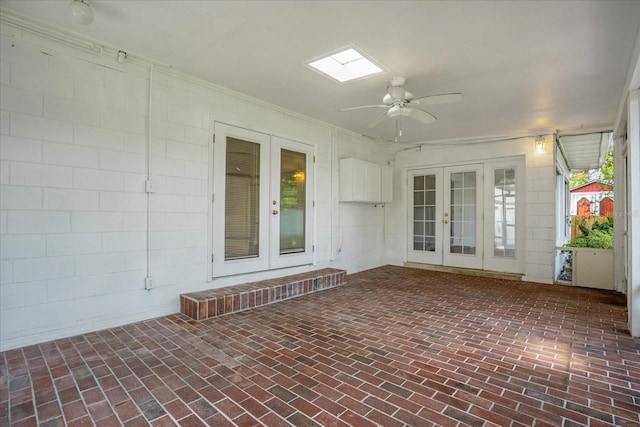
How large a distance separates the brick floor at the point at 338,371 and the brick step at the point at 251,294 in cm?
16

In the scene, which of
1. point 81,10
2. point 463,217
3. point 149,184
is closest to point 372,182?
point 463,217

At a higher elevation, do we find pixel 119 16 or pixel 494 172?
pixel 119 16

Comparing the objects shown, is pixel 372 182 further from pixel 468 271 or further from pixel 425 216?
pixel 468 271

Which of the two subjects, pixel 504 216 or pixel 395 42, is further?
pixel 504 216

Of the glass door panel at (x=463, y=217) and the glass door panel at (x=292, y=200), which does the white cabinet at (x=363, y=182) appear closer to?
the glass door panel at (x=292, y=200)

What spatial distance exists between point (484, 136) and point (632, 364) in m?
4.63

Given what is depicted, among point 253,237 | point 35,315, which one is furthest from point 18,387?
point 253,237

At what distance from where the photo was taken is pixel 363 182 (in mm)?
6215

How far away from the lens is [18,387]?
7.06 feet

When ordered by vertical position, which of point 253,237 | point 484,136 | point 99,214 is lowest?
point 253,237

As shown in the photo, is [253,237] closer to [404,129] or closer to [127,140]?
[127,140]

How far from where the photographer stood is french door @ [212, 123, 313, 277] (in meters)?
Answer: 4.23

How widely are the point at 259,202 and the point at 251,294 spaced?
134 centimetres

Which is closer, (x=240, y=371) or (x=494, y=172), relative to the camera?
(x=240, y=371)
